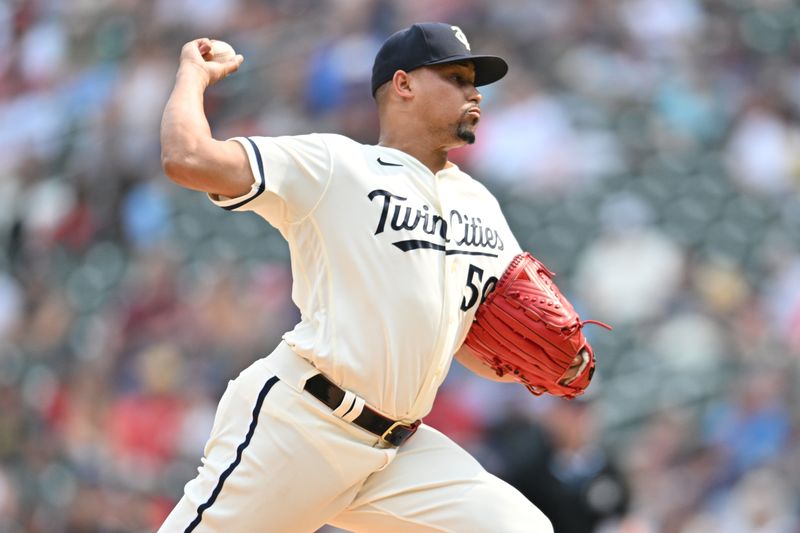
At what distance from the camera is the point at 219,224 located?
30.0 ft

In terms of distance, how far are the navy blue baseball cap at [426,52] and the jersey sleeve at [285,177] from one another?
37 cm

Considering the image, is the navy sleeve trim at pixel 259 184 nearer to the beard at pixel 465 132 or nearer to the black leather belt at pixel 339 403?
the black leather belt at pixel 339 403

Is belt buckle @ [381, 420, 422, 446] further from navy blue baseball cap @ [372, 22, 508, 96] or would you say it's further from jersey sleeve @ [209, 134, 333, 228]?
navy blue baseball cap @ [372, 22, 508, 96]

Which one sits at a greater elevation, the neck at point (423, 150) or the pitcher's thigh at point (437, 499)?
the neck at point (423, 150)

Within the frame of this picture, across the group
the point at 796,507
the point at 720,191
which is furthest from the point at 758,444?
the point at 720,191

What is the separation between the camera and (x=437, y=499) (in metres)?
3.41

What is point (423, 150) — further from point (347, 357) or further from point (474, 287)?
point (347, 357)

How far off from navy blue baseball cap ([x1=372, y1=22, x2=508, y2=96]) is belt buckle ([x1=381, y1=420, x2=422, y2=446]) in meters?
0.98

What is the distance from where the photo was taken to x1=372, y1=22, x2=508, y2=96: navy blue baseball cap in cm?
363

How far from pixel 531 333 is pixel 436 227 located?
1.37 ft

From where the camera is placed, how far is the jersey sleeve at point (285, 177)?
326 centimetres

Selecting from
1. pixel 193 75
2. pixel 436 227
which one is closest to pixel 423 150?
pixel 436 227

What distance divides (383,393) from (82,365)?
5586 mm

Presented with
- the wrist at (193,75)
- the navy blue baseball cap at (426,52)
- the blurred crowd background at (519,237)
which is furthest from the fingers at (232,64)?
the blurred crowd background at (519,237)
